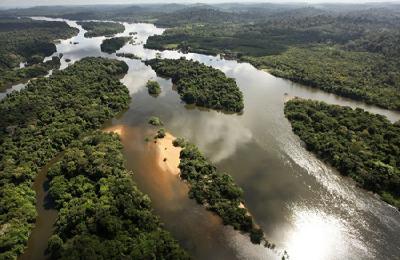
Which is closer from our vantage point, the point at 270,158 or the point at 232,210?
the point at 232,210

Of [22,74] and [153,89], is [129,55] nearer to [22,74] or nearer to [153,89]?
[22,74]

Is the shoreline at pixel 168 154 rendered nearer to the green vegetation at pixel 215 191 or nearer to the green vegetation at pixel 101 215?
the green vegetation at pixel 215 191

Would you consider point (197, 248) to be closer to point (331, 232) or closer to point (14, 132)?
point (331, 232)

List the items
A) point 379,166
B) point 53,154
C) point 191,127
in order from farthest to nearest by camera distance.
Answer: point 191,127 < point 53,154 < point 379,166

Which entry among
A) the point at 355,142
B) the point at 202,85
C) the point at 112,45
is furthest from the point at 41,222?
the point at 112,45

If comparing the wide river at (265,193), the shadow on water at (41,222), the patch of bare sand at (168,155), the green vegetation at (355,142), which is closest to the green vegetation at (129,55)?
the wide river at (265,193)

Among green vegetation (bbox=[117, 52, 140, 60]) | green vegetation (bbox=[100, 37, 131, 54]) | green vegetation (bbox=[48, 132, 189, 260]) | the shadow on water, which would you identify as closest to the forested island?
green vegetation (bbox=[100, 37, 131, 54])

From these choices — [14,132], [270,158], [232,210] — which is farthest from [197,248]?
[14,132]
